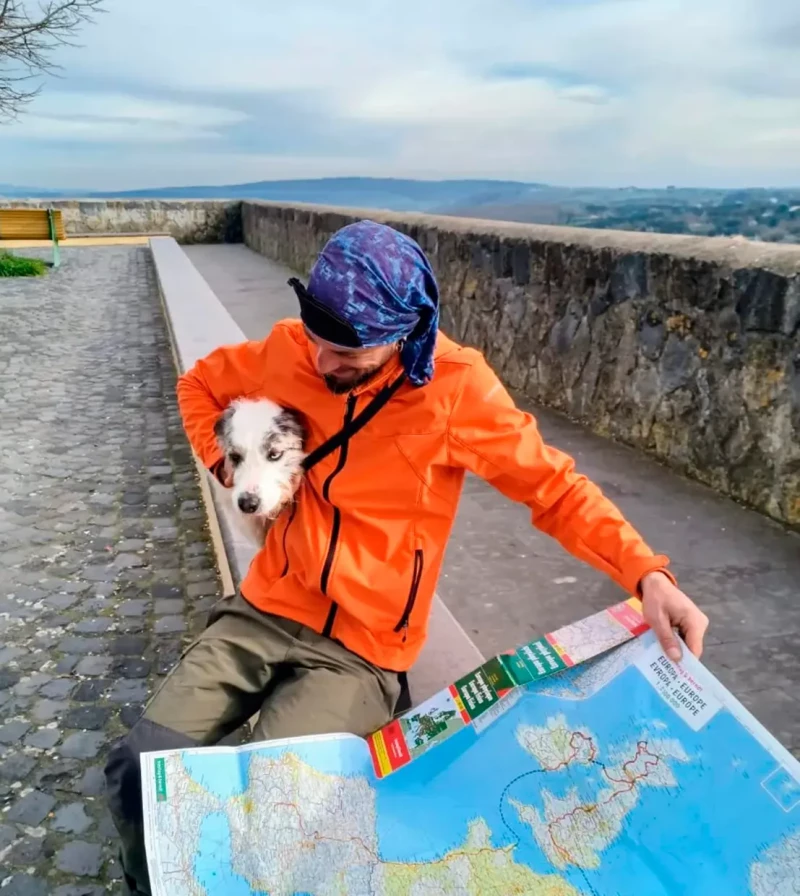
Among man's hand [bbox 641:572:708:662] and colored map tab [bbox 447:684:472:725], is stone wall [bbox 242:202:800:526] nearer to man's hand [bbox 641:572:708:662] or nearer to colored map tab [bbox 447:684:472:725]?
man's hand [bbox 641:572:708:662]

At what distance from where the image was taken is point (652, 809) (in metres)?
1.56

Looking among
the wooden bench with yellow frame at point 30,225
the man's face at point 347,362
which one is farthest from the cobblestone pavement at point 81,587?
the wooden bench with yellow frame at point 30,225

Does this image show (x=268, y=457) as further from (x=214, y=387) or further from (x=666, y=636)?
(x=666, y=636)

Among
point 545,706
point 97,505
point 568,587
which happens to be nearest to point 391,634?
point 545,706

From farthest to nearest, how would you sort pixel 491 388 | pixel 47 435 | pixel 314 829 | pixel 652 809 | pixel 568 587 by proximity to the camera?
pixel 47 435 < pixel 568 587 < pixel 491 388 < pixel 314 829 < pixel 652 809

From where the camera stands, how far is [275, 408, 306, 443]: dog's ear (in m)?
2.27

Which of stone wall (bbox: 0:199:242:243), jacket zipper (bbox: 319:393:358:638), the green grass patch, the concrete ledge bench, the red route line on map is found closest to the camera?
the red route line on map

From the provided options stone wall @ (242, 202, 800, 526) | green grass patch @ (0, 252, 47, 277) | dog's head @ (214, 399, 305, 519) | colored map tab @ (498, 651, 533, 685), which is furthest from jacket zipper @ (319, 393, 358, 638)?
green grass patch @ (0, 252, 47, 277)

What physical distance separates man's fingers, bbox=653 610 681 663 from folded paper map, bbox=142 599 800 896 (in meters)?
0.02

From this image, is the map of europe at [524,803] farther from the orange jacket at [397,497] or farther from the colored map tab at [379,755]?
the orange jacket at [397,497]

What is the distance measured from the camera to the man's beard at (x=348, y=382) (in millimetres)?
2088

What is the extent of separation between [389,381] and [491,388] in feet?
0.85

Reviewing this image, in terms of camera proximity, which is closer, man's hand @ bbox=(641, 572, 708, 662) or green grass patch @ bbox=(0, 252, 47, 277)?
man's hand @ bbox=(641, 572, 708, 662)

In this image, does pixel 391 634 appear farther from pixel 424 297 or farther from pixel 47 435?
pixel 47 435
